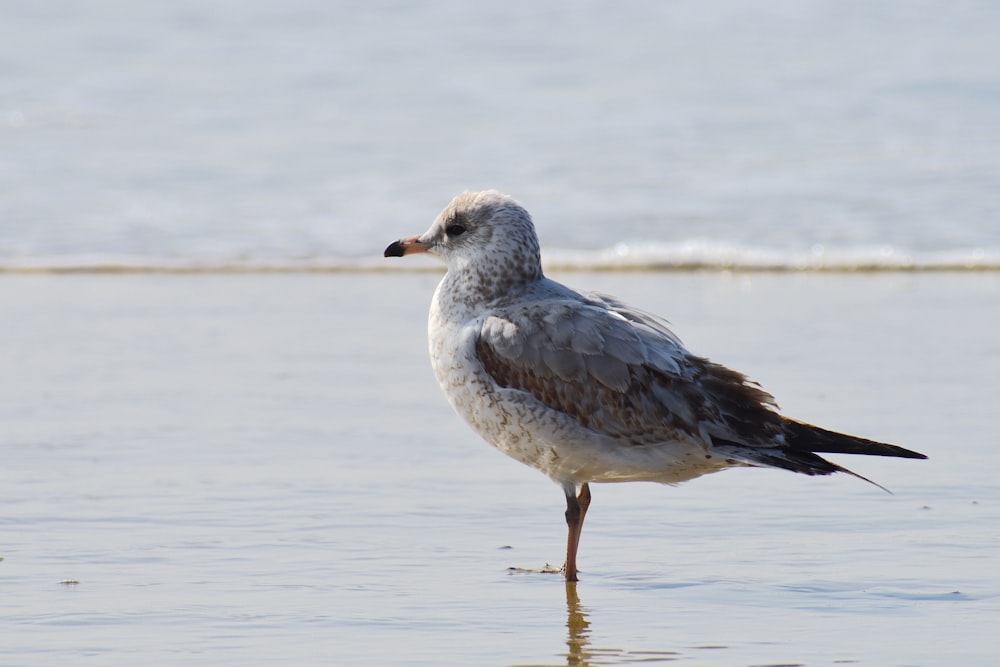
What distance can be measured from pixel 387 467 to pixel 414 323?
8.27 ft

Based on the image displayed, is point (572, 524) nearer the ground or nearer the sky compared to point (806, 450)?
nearer the ground

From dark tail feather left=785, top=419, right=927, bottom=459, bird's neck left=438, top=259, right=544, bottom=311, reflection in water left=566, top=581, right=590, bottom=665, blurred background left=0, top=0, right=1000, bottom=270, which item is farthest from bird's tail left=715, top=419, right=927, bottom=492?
blurred background left=0, top=0, right=1000, bottom=270

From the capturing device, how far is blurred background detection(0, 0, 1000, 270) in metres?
10.2

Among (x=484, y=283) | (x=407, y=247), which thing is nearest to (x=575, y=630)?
(x=484, y=283)

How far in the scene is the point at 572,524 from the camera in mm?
4473

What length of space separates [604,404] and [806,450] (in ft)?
1.87

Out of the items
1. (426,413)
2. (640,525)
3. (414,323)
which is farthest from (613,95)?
(640,525)

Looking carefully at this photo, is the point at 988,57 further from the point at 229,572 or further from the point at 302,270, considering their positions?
the point at 229,572

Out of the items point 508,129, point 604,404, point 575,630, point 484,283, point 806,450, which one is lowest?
point 575,630

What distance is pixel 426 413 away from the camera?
621cm

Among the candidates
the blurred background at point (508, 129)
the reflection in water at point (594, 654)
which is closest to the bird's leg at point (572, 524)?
the reflection in water at point (594, 654)

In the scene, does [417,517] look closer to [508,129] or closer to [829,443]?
[829,443]

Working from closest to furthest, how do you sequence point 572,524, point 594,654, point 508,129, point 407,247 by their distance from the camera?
point 594,654 → point 572,524 → point 407,247 → point 508,129

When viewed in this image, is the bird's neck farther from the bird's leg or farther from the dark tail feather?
the dark tail feather
